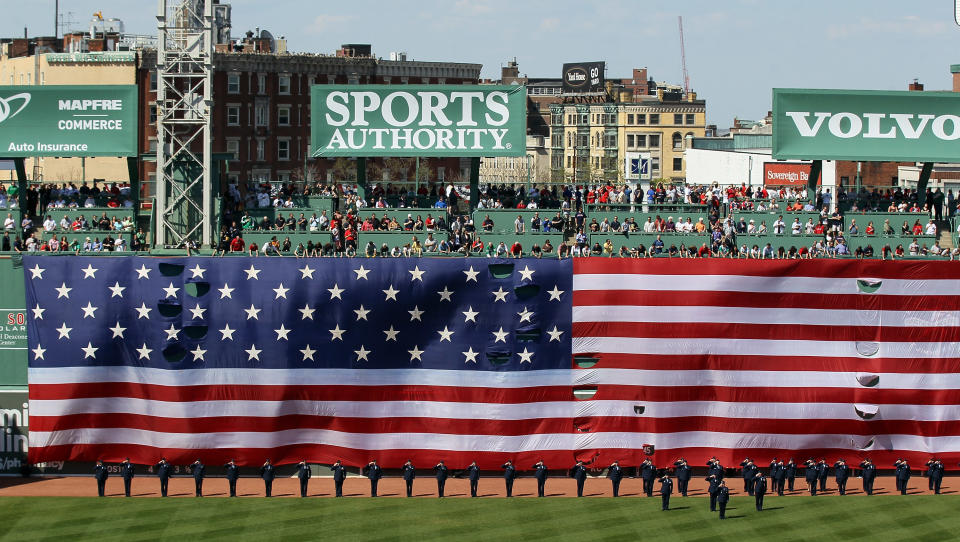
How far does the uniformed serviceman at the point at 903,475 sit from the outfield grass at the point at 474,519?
1.38 feet

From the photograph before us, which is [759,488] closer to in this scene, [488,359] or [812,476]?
[812,476]

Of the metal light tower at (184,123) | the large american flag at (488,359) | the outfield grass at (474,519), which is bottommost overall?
the outfield grass at (474,519)

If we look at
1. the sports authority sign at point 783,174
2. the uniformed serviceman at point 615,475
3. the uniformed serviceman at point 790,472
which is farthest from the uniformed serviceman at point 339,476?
the sports authority sign at point 783,174

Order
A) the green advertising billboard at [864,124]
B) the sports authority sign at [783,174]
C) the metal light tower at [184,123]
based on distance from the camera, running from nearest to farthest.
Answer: the metal light tower at [184,123], the green advertising billboard at [864,124], the sports authority sign at [783,174]

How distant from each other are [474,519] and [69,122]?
20571 mm

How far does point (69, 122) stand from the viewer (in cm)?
4309

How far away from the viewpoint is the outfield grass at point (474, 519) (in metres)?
32.4

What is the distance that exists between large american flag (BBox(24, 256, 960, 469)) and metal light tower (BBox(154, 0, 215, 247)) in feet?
7.62

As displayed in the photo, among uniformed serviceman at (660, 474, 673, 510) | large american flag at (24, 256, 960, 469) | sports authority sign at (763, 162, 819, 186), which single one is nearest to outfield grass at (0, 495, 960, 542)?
uniformed serviceman at (660, 474, 673, 510)

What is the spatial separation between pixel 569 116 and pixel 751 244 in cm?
7418

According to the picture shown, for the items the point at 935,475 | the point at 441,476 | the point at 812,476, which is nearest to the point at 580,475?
the point at 441,476

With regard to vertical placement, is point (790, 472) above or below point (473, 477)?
above

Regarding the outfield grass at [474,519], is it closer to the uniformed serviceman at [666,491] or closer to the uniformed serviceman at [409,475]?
the uniformed serviceman at [666,491]

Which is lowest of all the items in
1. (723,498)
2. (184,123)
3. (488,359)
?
(723,498)
